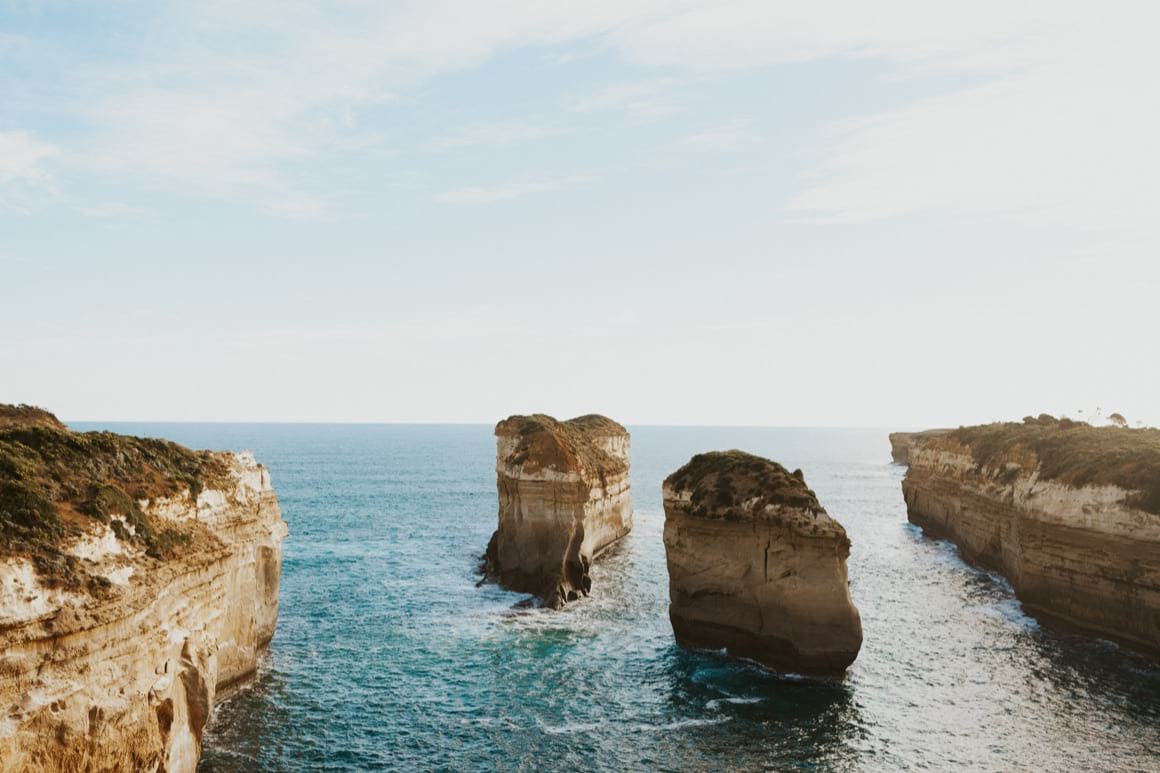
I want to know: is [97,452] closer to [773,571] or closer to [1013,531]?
[773,571]

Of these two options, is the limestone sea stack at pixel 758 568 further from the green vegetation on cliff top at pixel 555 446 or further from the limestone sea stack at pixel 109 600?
the limestone sea stack at pixel 109 600

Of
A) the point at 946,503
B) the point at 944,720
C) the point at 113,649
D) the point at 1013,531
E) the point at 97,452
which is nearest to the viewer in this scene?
the point at 113,649

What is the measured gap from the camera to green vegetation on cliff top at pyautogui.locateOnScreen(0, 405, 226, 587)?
19078 mm

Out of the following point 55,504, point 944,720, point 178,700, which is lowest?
point 944,720

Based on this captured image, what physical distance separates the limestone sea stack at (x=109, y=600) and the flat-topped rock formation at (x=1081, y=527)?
4059cm

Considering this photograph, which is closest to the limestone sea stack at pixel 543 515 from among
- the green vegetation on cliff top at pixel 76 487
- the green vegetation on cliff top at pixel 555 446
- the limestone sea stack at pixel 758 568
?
the green vegetation on cliff top at pixel 555 446

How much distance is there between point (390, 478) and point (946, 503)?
93.2m

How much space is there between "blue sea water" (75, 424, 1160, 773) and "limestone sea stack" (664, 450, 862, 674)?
137cm

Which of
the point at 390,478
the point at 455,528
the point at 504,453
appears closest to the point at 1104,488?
the point at 504,453

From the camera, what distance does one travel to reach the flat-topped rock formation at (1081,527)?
36.8 metres

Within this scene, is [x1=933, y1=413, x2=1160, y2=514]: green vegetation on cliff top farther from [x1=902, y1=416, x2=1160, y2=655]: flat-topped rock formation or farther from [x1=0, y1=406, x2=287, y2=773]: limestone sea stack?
[x1=0, y1=406, x2=287, y2=773]: limestone sea stack

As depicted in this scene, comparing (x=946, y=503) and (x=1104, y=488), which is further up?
(x=1104, y=488)

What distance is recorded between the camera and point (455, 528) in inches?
3063

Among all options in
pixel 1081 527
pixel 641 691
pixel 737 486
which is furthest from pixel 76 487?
pixel 1081 527
